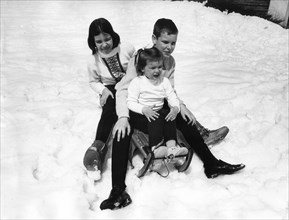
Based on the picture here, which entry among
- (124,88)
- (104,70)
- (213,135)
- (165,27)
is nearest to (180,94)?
(213,135)

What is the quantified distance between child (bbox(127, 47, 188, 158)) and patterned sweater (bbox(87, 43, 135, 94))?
1.48ft

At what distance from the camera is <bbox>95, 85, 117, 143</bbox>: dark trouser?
10.6 ft

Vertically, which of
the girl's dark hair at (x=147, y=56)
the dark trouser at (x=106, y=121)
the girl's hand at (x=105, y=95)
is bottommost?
the dark trouser at (x=106, y=121)

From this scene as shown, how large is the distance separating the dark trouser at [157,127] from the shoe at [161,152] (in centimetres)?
14

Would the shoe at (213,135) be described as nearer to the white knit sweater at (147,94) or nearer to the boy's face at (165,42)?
the white knit sweater at (147,94)

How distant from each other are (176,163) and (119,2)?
7570mm

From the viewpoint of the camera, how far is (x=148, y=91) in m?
3.04

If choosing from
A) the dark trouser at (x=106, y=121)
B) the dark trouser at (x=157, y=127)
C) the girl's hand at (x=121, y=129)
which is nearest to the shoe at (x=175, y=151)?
the dark trouser at (x=157, y=127)

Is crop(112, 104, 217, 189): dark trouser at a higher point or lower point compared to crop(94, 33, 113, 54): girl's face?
lower

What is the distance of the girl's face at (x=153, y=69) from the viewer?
292cm

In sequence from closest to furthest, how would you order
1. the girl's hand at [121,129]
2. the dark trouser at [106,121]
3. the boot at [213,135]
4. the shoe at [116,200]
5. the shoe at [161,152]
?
the shoe at [116,200] < the shoe at [161,152] < the girl's hand at [121,129] < the dark trouser at [106,121] < the boot at [213,135]

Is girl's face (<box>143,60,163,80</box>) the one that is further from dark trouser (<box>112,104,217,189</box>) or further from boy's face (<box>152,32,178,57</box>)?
dark trouser (<box>112,104,217,189</box>)

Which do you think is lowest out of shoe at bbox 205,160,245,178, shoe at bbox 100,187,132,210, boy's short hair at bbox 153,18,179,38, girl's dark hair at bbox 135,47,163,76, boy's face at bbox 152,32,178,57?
shoe at bbox 100,187,132,210

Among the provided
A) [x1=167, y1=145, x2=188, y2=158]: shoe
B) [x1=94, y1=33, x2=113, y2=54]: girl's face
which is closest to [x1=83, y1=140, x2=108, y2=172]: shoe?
[x1=167, y1=145, x2=188, y2=158]: shoe
